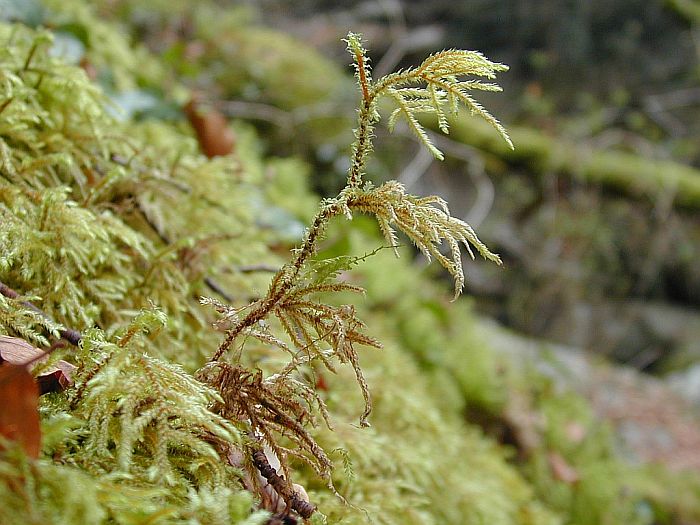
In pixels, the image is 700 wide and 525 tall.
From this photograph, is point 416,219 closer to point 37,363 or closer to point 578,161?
point 37,363

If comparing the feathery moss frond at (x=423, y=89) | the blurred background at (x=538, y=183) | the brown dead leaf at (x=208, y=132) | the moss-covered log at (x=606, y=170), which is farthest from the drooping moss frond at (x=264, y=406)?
the moss-covered log at (x=606, y=170)

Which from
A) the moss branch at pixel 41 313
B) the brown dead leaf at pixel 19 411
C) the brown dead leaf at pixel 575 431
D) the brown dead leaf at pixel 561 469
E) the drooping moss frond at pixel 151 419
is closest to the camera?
the brown dead leaf at pixel 19 411

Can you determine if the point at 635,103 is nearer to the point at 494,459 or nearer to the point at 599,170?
the point at 599,170

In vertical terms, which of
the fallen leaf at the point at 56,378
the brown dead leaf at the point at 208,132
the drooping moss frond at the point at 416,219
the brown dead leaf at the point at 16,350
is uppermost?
the brown dead leaf at the point at 208,132

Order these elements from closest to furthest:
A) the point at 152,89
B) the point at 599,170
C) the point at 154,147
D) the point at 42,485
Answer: the point at 42,485
the point at 154,147
the point at 152,89
the point at 599,170

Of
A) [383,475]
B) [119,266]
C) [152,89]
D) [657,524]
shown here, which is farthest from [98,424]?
[657,524]

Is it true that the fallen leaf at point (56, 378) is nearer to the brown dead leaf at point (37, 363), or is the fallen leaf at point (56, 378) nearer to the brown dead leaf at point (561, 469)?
the brown dead leaf at point (37, 363)
